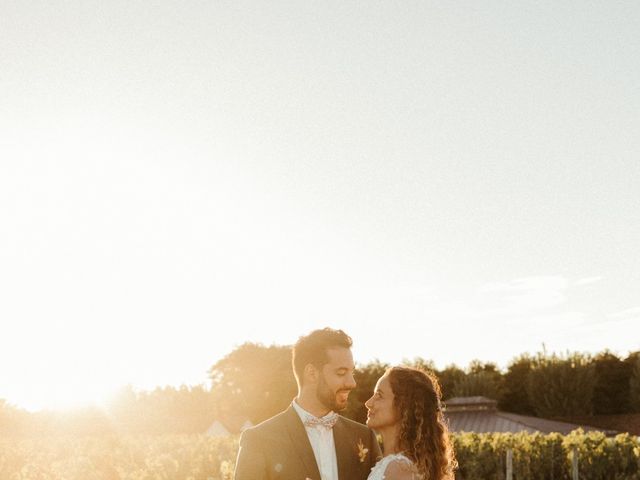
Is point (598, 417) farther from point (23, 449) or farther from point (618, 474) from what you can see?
point (23, 449)

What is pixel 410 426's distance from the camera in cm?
515

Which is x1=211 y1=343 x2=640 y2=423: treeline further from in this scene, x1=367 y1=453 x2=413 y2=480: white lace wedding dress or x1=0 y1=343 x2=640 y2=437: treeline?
x1=367 y1=453 x2=413 y2=480: white lace wedding dress

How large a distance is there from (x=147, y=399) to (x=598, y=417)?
206 feet

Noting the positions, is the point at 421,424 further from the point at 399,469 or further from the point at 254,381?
the point at 254,381

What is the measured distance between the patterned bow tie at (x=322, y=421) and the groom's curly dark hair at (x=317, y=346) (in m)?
0.29

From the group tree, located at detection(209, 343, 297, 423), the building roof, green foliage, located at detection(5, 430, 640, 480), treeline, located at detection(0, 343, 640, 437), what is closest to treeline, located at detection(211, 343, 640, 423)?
treeline, located at detection(0, 343, 640, 437)

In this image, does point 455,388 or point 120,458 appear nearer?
point 120,458

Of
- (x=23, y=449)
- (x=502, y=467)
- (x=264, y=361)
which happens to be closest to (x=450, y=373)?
(x=264, y=361)

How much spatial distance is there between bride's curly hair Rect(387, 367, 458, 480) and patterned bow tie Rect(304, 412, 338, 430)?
1.64 feet

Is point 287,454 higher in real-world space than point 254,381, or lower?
lower

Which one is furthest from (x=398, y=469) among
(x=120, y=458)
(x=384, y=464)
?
(x=120, y=458)

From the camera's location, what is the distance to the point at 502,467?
23.8 m

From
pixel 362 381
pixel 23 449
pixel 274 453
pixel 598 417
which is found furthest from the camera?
pixel 362 381

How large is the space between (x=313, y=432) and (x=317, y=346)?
25.0 inches
